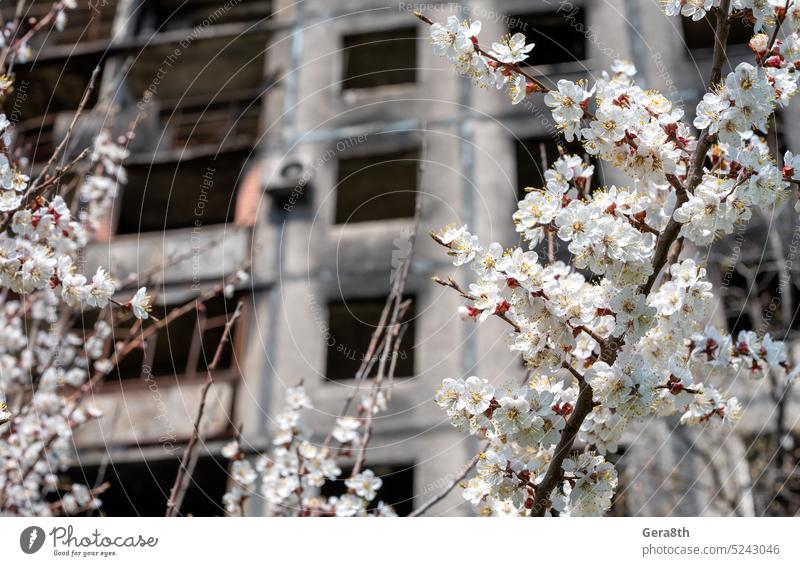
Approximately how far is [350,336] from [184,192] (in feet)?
10.7

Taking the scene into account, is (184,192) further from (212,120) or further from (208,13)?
(208,13)

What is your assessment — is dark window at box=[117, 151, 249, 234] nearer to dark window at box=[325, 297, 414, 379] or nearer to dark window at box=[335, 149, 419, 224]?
dark window at box=[335, 149, 419, 224]

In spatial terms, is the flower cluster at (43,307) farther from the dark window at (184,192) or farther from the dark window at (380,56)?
the dark window at (380,56)

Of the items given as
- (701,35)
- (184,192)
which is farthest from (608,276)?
(184,192)

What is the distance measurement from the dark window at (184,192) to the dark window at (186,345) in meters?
1.25

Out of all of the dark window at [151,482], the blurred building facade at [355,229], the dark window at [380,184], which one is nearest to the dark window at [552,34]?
the blurred building facade at [355,229]

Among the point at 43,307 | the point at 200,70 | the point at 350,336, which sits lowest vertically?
the point at 43,307

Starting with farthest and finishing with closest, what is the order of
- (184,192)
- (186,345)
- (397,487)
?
(184,192) < (186,345) < (397,487)

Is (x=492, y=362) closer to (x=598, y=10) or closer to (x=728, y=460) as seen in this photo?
(x=728, y=460)

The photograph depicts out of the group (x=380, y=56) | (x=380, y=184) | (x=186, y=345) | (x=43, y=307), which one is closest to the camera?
(x=43, y=307)

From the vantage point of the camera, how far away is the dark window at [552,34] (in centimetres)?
996

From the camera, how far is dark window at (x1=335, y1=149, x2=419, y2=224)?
10.4m

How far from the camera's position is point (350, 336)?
10.1 meters

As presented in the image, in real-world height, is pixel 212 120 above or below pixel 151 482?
above
